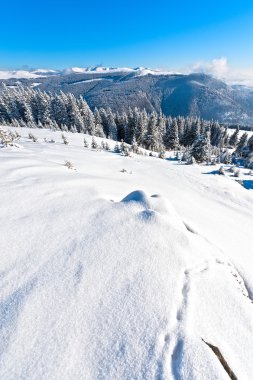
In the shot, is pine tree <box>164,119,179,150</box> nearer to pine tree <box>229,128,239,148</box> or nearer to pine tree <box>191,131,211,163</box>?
pine tree <box>191,131,211,163</box>

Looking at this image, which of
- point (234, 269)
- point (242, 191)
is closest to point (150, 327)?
point (234, 269)

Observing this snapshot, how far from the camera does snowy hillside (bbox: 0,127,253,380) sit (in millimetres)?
2809

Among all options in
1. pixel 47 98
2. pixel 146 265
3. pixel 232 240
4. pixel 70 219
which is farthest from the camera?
pixel 47 98

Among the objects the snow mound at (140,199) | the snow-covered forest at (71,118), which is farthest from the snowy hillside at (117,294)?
the snow-covered forest at (71,118)

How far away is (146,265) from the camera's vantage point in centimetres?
407

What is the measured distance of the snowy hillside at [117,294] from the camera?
2.81 metres

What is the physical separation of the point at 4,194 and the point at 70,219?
2.44m

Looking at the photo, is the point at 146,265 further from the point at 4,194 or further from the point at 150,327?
the point at 4,194

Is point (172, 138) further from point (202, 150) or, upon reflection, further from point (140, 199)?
point (140, 199)

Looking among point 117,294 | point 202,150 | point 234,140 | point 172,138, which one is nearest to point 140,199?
point 117,294

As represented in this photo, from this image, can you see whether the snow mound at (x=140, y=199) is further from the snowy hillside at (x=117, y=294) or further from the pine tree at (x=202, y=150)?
the pine tree at (x=202, y=150)

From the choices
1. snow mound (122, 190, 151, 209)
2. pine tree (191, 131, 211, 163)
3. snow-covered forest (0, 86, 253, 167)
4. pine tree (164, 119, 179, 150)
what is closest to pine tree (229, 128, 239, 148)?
snow-covered forest (0, 86, 253, 167)

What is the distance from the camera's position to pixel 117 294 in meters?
3.56

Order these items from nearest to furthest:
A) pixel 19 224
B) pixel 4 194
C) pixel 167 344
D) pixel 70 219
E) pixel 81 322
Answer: pixel 167 344, pixel 81 322, pixel 19 224, pixel 70 219, pixel 4 194
